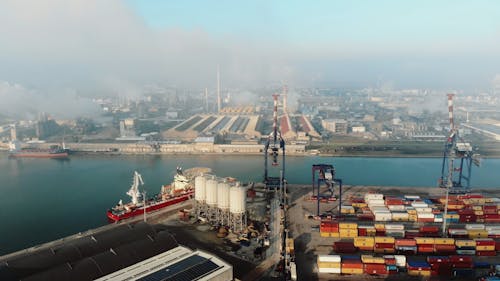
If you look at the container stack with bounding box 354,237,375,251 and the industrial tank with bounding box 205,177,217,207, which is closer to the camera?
the container stack with bounding box 354,237,375,251

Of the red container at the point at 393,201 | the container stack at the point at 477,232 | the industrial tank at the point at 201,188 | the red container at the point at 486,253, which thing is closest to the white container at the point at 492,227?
the container stack at the point at 477,232

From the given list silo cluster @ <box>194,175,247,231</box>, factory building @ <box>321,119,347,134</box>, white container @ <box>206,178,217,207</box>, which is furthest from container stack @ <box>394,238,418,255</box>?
factory building @ <box>321,119,347,134</box>

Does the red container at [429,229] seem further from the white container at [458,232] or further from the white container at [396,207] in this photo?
the white container at [396,207]

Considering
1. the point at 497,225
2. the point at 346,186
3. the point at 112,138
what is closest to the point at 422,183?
the point at 346,186

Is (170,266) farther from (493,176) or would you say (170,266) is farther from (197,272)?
(493,176)

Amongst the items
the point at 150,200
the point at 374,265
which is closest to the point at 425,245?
the point at 374,265

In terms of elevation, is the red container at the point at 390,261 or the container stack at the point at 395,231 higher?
the container stack at the point at 395,231

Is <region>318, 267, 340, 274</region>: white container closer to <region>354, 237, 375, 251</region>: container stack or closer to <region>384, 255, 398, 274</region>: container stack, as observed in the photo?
<region>384, 255, 398, 274</region>: container stack
